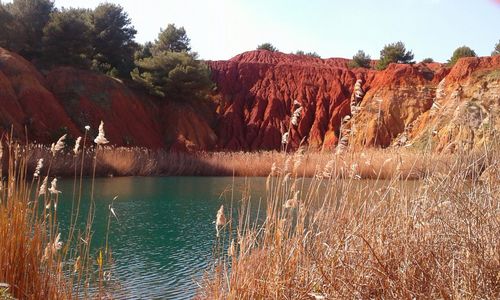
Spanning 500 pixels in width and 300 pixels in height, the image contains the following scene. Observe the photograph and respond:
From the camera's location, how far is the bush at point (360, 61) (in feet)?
A: 151

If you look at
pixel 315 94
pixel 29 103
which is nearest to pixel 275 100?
pixel 315 94

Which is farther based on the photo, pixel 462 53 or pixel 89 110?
pixel 462 53

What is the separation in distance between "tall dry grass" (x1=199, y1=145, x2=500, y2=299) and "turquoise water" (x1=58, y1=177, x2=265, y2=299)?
925 millimetres

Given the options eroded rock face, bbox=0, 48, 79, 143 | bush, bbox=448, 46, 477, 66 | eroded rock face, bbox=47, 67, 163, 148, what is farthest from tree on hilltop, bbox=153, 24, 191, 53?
bush, bbox=448, 46, 477, 66

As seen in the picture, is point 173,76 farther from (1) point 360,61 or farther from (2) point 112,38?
(1) point 360,61

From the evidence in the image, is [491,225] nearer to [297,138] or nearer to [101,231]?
[101,231]

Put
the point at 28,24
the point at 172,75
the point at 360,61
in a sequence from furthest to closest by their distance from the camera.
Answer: the point at 360,61 → the point at 172,75 → the point at 28,24

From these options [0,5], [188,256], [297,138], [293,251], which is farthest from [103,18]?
[293,251]

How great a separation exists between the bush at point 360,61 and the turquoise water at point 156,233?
96.2ft

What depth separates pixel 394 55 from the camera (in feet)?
141

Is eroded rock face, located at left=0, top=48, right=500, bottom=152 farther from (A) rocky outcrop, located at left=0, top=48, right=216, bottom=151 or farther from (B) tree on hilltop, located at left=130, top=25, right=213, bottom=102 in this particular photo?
(B) tree on hilltop, located at left=130, top=25, right=213, bottom=102

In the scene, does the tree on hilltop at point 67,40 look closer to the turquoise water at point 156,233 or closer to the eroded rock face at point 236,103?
the eroded rock face at point 236,103

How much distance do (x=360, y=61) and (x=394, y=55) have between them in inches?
146

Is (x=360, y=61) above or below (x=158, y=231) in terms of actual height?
above
